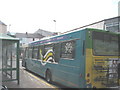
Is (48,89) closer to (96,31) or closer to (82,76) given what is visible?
(82,76)

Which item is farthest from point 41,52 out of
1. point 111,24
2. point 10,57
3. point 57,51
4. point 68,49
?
point 111,24

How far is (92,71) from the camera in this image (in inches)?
211

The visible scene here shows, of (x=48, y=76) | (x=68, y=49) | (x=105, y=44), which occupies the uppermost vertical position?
(x=105, y=44)

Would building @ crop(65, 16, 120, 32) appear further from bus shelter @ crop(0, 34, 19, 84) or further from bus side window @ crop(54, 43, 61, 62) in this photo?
bus shelter @ crop(0, 34, 19, 84)

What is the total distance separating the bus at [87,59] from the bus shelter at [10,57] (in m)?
2.12

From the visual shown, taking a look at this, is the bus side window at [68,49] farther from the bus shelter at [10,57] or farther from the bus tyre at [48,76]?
the bus shelter at [10,57]

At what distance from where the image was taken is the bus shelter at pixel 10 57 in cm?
713

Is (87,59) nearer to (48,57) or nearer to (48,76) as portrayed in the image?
(48,57)

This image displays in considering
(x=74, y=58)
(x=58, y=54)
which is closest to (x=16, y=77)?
(x=58, y=54)

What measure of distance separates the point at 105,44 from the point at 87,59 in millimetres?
1283

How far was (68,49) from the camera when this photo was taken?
643 centimetres

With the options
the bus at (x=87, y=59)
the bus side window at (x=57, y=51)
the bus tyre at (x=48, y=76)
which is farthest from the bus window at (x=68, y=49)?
the bus tyre at (x=48, y=76)

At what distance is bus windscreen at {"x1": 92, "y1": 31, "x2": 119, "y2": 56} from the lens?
18.7 feet

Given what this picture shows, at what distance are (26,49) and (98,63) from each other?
8.62m
